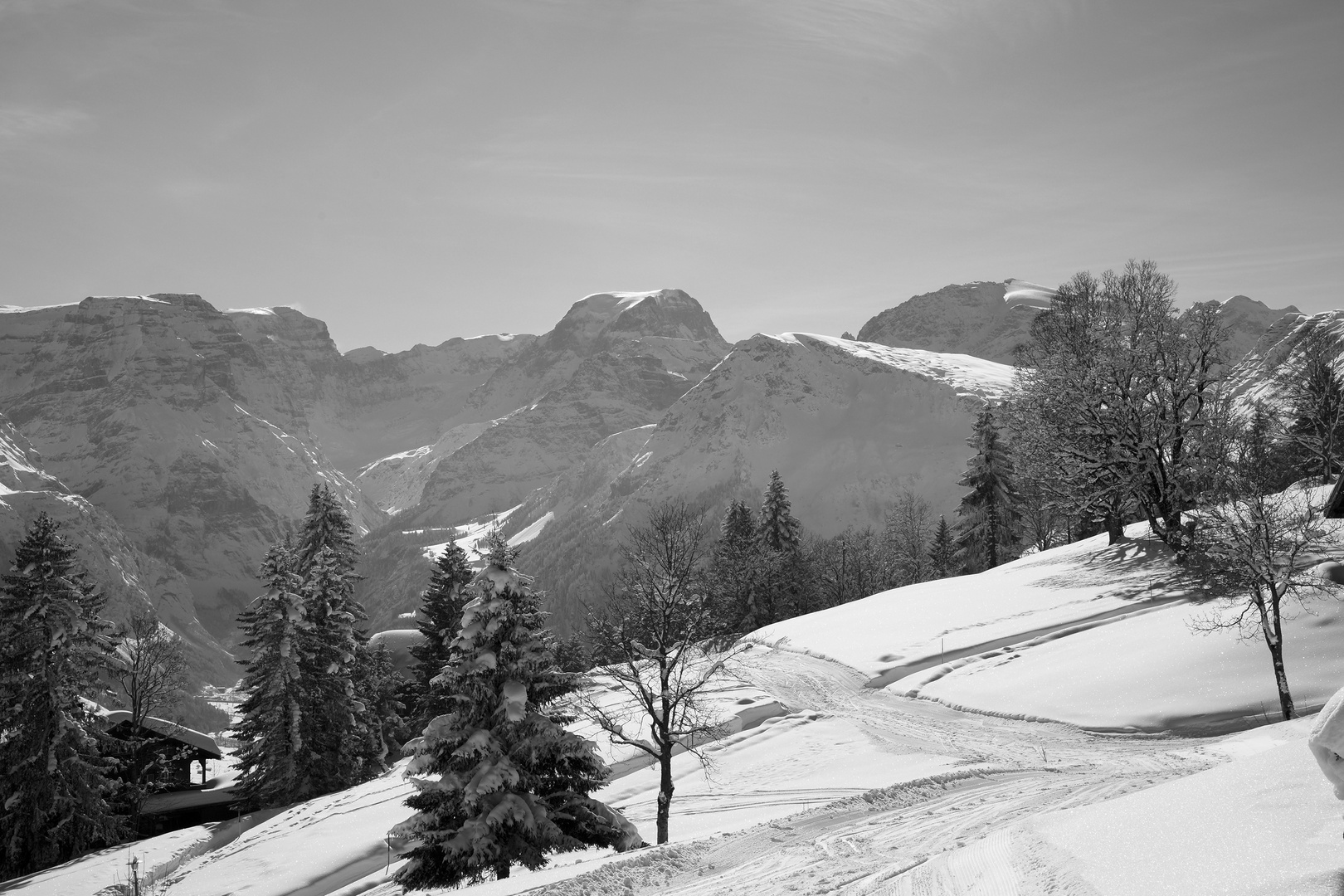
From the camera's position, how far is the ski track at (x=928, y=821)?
902 cm

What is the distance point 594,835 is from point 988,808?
6840 mm

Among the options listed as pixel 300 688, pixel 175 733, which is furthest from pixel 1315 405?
pixel 175 733

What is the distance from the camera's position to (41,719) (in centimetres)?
2631

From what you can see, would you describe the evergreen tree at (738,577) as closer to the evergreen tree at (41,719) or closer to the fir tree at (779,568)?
the fir tree at (779,568)

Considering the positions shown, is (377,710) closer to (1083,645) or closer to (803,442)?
(1083,645)

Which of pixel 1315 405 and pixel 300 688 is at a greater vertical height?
pixel 1315 405

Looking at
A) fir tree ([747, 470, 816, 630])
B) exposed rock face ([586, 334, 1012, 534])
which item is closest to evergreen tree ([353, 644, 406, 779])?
fir tree ([747, 470, 816, 630])

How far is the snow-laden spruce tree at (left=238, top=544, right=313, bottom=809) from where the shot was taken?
29.7m

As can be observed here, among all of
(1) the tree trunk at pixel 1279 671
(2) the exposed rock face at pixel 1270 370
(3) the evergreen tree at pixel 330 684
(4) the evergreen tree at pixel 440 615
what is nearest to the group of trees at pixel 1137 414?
(2) the exposed rock face at pixel 1270 370

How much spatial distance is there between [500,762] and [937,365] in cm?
17940

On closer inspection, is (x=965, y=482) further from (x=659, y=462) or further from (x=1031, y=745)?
(x=659, y=462)

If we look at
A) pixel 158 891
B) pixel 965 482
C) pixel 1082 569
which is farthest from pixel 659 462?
pixel 158 891

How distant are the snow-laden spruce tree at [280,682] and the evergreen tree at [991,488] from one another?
114ft

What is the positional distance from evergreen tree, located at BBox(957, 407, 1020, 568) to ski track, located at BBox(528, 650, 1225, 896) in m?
27.9
